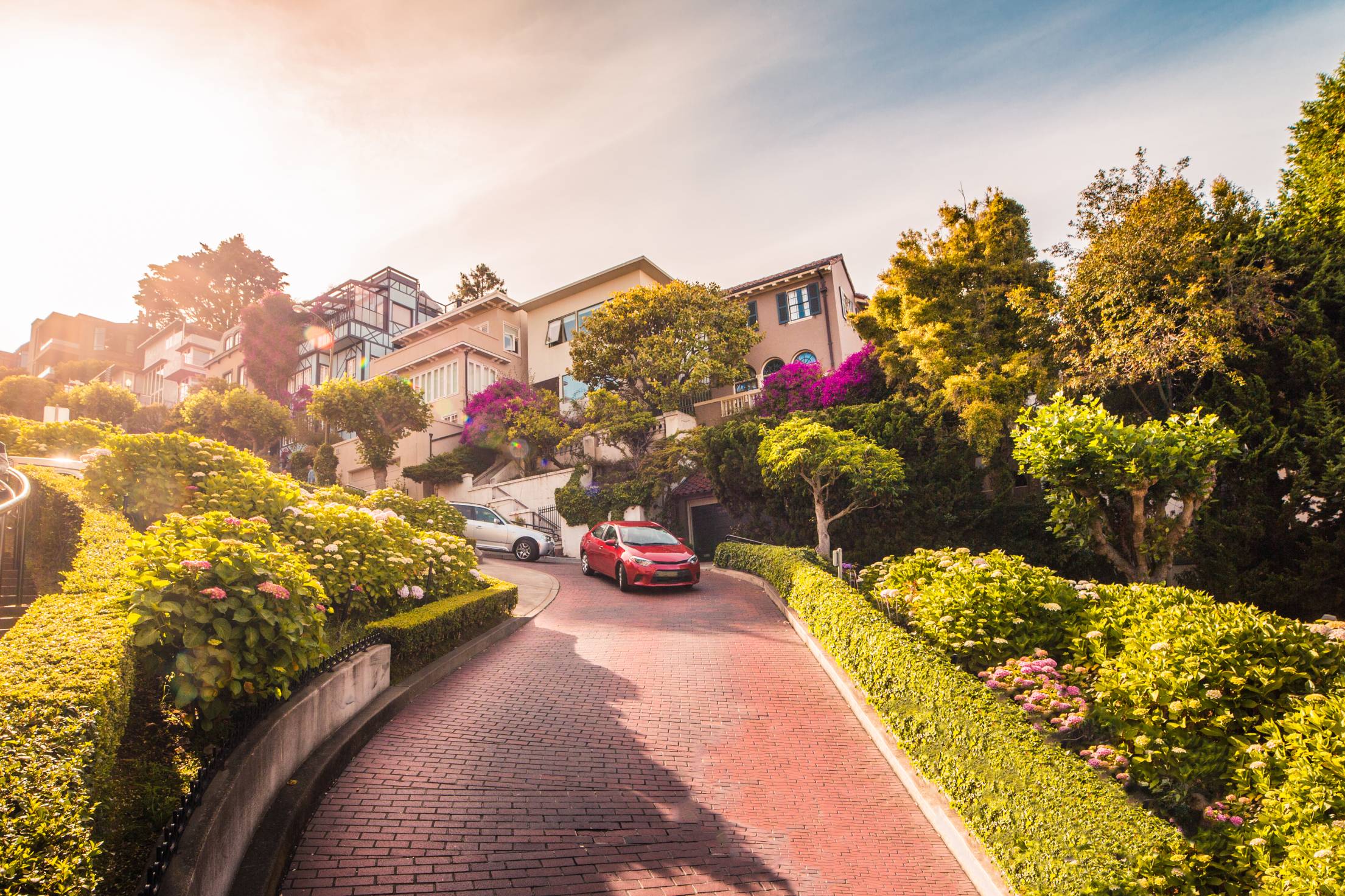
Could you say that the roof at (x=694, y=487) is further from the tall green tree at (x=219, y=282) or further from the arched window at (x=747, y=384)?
the tall green tree at (x=219, y=282)

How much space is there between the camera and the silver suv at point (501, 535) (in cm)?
2133

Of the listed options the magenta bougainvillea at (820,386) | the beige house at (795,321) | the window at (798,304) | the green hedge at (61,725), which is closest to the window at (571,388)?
the beige house at (795,321)

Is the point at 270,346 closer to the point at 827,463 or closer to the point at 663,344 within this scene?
the point at 663,344

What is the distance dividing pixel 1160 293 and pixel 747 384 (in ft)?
55.3

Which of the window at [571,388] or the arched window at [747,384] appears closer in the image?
the arched window at [747,384]

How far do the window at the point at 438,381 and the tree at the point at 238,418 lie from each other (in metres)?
7.48

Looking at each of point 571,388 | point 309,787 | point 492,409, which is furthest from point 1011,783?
point 571,388

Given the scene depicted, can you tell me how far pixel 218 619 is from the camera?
465cm

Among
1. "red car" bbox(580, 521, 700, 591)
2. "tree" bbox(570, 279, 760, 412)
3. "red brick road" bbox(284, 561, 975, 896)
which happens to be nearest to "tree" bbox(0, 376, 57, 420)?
"tree" bbox(570, 279, 760, 412)

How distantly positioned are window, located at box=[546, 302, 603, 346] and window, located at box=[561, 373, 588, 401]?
6.95 ft

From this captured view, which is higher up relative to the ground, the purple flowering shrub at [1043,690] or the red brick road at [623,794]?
the purple flowering shrub at [1043,690]

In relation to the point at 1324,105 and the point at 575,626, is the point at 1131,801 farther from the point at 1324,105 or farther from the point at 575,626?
the point at 1324,105

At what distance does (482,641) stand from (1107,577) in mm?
14283

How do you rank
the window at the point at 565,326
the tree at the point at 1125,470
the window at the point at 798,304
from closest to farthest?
the tree at the point at 1125,470, the window at the point at 798,304, the window at the point at 565,326
